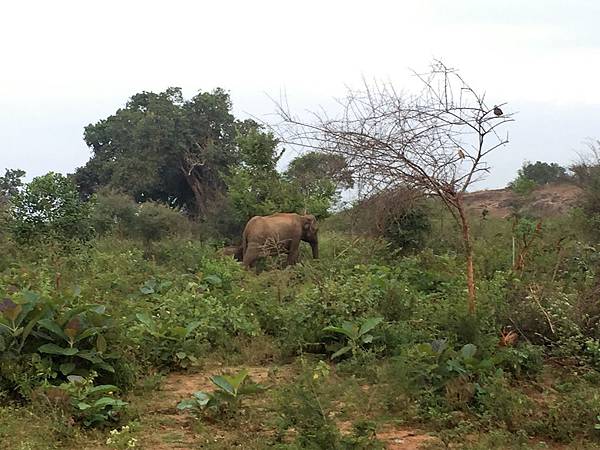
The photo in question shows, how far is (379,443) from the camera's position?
4137mm

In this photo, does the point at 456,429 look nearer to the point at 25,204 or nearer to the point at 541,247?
the point at 541,247

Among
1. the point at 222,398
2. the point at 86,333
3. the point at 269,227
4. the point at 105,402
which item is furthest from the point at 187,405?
the point at 269,227

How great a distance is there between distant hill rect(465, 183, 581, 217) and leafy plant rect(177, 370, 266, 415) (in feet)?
75.5

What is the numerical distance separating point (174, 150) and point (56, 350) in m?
21.4

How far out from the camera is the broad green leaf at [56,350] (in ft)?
17.4

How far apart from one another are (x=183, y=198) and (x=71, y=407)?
77.6ft

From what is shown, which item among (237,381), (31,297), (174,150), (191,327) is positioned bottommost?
(237,381)

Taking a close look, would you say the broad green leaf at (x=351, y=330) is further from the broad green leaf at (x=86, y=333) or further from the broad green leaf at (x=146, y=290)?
the broad green leaf at (x=146, y=290)

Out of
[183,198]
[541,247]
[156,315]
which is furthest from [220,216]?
[156,315]

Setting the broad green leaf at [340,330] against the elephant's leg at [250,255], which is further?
→ the elephant's leg at [250,255]

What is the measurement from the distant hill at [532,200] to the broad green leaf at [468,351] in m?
21.8

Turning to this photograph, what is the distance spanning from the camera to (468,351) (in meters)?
5.68

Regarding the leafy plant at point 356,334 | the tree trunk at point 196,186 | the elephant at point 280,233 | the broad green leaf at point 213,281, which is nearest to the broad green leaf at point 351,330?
the leafy plant at point 356,334

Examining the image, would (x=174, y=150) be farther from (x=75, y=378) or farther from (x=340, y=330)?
(x=75, y=378)
